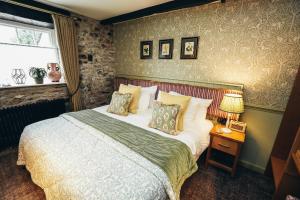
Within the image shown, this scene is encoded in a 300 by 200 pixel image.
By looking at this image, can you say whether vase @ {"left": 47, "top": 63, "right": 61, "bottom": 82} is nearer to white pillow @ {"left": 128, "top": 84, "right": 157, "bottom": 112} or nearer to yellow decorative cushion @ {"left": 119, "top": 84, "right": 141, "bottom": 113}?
yellow decorative cushion @ {"left": 119, "top": 84, "right": 141, "bottom": 113}

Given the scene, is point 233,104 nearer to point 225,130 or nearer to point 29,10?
point 225,130

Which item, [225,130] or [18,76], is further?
[18,76]

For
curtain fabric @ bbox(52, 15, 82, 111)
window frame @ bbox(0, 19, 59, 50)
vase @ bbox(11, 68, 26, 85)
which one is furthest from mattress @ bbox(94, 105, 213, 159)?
window frame @ bbox(0, 19, 59, 50)

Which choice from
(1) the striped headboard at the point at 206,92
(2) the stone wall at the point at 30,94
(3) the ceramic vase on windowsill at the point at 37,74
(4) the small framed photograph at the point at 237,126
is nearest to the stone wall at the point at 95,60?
(2) the stone wall at the point at 30,94

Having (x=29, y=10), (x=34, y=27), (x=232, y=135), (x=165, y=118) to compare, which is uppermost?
(x=29, y=10)

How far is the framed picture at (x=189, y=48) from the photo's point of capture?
8.05ft

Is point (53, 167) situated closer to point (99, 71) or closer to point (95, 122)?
point (95, 122)

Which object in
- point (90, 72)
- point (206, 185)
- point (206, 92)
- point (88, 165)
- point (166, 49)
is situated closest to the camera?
point (88, 165)

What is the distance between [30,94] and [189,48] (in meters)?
2.82

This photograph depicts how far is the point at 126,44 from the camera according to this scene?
3447 mm

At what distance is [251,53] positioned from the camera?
2.02 m

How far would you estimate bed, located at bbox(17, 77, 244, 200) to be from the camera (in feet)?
3.51

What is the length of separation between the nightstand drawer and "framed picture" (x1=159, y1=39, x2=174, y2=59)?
161 centimetres

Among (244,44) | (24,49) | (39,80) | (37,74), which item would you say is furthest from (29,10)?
(244,44)
